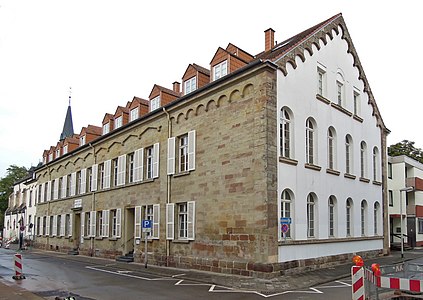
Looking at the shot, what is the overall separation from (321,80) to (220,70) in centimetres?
502

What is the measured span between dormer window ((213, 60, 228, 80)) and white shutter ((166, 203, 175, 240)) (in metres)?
6.54

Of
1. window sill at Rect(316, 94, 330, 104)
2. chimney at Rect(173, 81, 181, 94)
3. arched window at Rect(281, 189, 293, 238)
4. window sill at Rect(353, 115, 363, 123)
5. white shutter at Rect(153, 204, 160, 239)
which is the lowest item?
white shutter at Rect(153, 204, 160, 239)

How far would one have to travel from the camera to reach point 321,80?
797 inches

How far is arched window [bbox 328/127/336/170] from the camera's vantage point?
65.7 feet

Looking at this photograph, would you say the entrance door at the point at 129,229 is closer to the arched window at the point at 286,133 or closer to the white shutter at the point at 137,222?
the white shutter at the point at 137,222

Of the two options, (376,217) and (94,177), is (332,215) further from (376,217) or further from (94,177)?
(94,177)

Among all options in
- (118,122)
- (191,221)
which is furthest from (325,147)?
(118,122)

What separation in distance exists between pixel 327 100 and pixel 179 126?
7.25 m

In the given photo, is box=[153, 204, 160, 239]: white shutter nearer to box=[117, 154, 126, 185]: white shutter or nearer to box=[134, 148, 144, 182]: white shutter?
box=[134, 148, 144, 182]: white shutter

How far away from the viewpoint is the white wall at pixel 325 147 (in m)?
16.9

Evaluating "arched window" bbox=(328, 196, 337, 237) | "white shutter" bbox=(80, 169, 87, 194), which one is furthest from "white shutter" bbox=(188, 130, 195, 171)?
"white shutter" bbox=(80, 169, 87, 194)

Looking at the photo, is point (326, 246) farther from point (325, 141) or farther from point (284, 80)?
point (284, 80)

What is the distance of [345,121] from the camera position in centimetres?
2150

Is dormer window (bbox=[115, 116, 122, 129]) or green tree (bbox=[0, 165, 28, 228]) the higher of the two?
dormer window (bbox=[115, 116, 122, 129])
